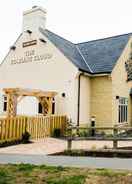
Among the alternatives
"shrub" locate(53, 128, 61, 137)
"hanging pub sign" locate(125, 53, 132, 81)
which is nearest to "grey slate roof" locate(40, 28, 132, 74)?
"hanging pub sign" locate(125, 53, 132, 81)

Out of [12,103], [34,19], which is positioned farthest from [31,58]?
[12,103]

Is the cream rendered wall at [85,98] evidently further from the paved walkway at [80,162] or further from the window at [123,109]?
the paved walkway at [80,162]

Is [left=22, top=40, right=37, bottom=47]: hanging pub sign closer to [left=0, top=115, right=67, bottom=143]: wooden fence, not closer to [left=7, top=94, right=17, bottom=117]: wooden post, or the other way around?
[left=7, top=94, right=17, bottom=117]: wooden post

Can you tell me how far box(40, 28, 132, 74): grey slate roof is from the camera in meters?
23.5

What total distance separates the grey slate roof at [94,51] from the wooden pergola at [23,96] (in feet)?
10.5

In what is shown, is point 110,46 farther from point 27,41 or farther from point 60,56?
point 27,41

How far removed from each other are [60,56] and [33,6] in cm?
565

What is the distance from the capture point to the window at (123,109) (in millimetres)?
24344

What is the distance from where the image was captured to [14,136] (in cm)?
1758

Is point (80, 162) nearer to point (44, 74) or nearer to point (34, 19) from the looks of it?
point (44, 74)

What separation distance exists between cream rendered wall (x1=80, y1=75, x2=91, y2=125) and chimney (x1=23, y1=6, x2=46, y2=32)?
579 cm

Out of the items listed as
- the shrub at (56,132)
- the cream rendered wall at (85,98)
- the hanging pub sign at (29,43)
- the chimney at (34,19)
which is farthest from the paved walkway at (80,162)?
the chimney at (34,19)

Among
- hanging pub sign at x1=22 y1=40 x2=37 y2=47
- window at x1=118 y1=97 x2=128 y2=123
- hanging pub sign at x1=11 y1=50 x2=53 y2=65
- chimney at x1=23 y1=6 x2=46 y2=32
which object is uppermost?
chimney at x1=23 y1=6 x2=46 y2=32

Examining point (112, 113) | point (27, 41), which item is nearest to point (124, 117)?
point (112, 113)
